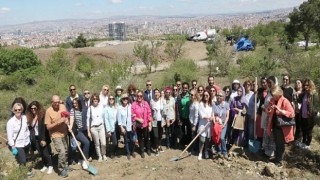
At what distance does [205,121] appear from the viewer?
23.6ft

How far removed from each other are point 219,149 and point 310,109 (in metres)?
2.16

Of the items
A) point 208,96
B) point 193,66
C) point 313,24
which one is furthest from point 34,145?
point 313,24

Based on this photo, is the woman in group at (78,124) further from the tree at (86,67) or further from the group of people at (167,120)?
the tree at (86,67)

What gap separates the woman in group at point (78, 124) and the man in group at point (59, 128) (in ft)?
0.72

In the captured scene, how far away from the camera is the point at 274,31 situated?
48594mm

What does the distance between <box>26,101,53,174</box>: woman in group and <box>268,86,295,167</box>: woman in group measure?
455 centimetres

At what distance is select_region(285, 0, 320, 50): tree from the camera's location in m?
29.1

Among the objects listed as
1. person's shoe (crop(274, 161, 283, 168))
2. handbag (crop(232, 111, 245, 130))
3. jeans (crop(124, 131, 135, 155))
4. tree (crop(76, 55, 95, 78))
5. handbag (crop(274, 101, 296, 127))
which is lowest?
tree (crop(76, 55, 95, 78))

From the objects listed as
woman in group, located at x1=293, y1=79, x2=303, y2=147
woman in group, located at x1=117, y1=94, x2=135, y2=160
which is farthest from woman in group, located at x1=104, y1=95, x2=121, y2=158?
woman in group, located at x1=293, y1=79, x2=303, y2=147

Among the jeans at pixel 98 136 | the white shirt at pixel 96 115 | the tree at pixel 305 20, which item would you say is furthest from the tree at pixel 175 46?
the white shirt at pixel 96 115

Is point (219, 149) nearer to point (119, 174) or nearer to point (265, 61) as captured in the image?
point (119, 174)

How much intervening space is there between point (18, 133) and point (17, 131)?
0.04 metres

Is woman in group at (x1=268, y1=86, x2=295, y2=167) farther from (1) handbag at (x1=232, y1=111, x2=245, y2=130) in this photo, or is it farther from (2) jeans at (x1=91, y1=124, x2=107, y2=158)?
(2) jeans at (x1=91, y1=124, x2=107, y2=158)

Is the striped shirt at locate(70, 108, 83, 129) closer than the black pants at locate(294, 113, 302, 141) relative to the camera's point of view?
Yes
